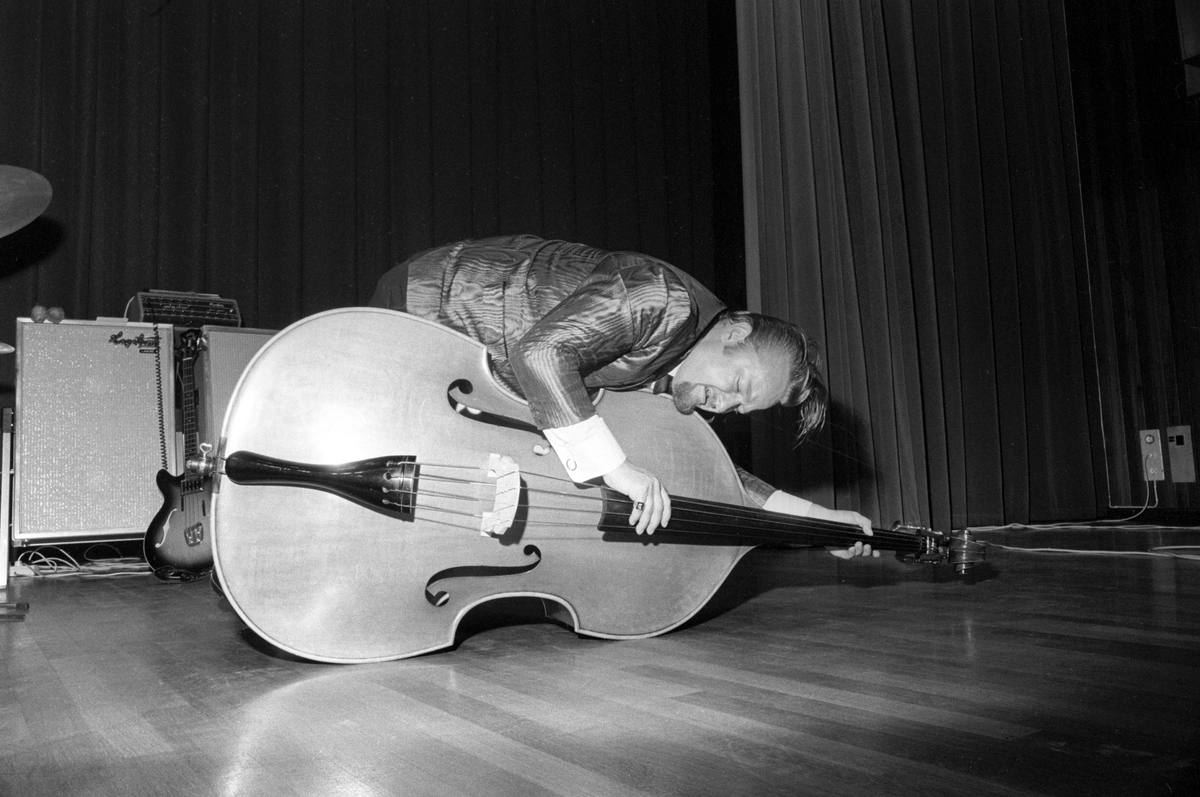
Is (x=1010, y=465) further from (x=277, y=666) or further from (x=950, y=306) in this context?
(x=277, y=666)

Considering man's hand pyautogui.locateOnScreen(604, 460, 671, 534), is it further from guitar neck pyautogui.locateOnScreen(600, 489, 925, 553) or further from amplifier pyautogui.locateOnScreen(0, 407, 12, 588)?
amplifier pyautogui.locateOnScreen(0, 407, 12, 588)

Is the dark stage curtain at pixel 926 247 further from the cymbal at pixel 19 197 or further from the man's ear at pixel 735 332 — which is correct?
the cymbal at pixel 19 197

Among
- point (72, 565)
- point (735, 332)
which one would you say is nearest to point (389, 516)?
point (735, 332)

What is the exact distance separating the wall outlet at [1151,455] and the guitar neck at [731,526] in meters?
2.76

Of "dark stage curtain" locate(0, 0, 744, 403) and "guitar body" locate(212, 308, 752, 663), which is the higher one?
"dark stage curtain" locate(0, 0, 744, 403)

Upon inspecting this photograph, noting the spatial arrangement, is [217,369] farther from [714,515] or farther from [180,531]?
[714,515]

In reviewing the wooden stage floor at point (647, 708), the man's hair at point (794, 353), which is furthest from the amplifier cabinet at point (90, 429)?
the man's hair at point (794, 353)

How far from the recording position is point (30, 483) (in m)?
2.54

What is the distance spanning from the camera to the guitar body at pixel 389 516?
1097mm

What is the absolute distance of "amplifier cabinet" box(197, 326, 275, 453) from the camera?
8.91 ft

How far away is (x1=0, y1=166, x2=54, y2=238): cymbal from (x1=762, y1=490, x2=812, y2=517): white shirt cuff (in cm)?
→ 202

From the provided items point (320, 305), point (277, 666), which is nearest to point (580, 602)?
point (277, 666)

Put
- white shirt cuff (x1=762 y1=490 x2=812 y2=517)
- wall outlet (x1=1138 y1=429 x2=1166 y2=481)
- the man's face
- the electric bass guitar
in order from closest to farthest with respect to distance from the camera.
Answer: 1. the man's face
2. white shirt cuff (x1=762 y1=490 x2=812 y2=517)
3. the electric bass guitar
4. wall outlet (x1=1138 y1=429 x2=1166 y2=481)

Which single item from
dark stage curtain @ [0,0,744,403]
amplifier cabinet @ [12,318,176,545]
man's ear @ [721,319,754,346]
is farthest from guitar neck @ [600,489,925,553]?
dark stage curtain @ [0,0,744,403]
